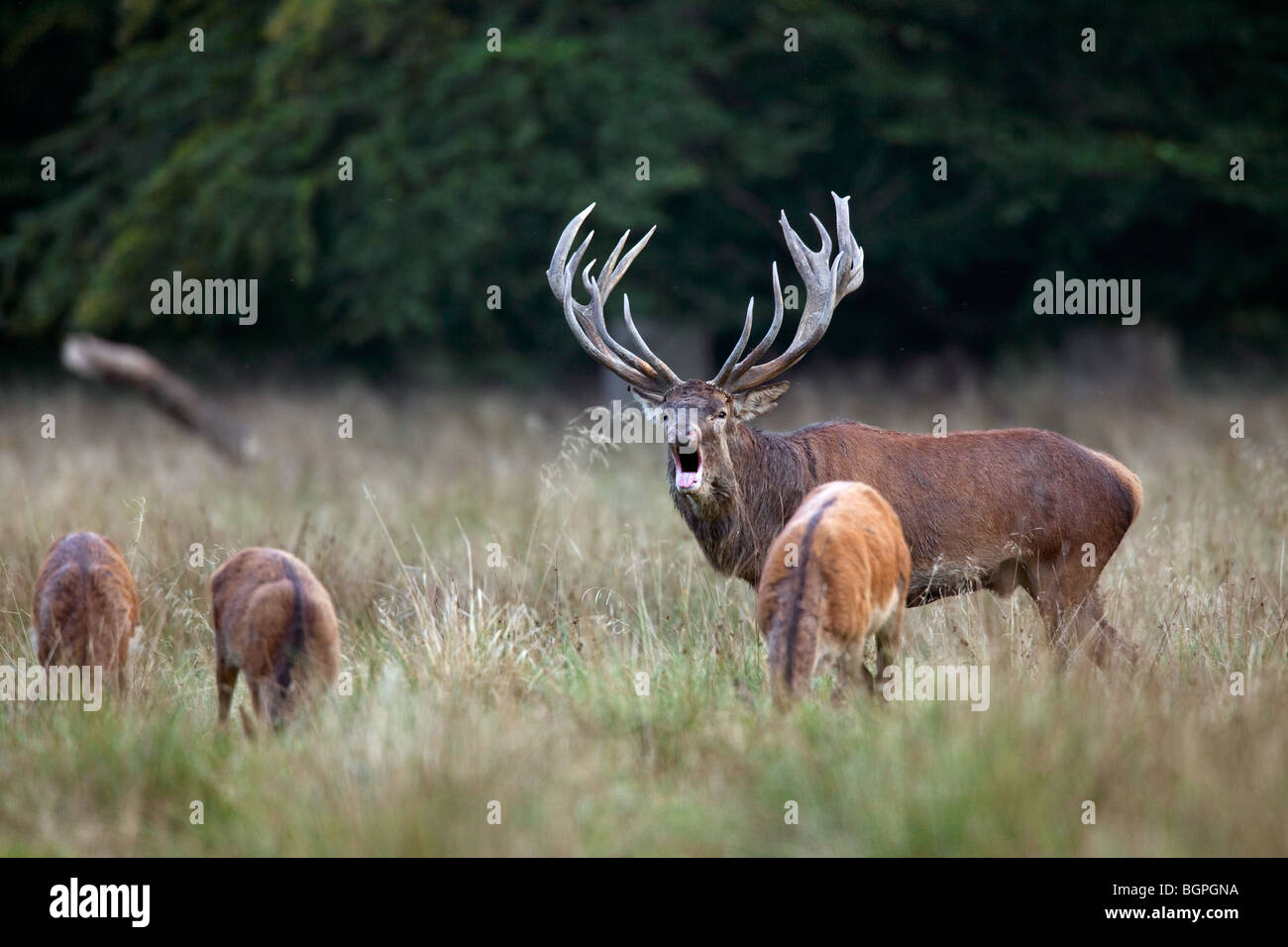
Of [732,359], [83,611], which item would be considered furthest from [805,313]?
[83,611]

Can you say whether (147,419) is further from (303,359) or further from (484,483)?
(484,483)

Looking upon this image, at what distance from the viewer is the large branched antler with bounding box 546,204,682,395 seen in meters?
6.71

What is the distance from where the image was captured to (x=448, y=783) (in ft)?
14.6

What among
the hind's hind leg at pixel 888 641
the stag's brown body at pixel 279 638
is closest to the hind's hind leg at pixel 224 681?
the stag's brown body at pixel 279 638

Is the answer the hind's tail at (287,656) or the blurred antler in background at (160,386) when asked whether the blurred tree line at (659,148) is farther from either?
the hind's tail at (287,656)

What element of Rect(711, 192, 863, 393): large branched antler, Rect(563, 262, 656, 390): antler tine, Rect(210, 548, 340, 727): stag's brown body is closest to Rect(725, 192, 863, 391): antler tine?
Rect(711, 192, 863, 393): large branched antler

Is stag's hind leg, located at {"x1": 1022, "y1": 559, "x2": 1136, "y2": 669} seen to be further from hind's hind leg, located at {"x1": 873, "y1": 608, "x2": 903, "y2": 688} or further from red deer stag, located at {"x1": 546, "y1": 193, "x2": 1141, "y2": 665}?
hind's hind leg, located at {"x1": 873, "y1": 608, "x2": 903, "y2": 688}

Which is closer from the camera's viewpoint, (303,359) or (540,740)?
(540,740)

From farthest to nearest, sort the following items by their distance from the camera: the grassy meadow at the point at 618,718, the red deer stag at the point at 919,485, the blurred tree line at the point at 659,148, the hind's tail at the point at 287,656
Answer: the blurred tree line at the point at 659,148, the red deer stag at the point at 919,485, the hind's tail at the point at 287,656, the grassy meadow at the point at 618,718

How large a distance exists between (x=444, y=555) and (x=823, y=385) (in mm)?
10438

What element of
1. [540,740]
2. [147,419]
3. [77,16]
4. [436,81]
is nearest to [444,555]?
[540,740]

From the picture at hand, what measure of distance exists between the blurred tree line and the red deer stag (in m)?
7.78

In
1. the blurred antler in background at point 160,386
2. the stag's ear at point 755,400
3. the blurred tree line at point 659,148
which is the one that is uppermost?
the blurred tree line at point 659,148

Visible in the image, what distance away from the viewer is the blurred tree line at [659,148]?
1451 centimetres
